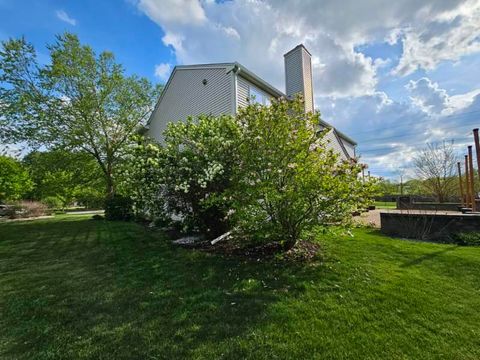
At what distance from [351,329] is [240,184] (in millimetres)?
3219

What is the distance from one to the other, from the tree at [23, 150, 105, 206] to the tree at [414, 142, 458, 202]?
2365 cm

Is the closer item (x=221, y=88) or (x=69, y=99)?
(x=221, y=88)

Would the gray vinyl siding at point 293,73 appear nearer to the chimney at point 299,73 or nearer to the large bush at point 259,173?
the chimney at point 299,73

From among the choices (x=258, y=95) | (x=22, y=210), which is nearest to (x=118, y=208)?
(x=22, y=210)

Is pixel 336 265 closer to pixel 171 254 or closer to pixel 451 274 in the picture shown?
pixel 451 274

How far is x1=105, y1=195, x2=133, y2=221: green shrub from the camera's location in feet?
47.3

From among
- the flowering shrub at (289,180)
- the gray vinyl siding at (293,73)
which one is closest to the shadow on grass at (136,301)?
the flowering shrub at (289,180)

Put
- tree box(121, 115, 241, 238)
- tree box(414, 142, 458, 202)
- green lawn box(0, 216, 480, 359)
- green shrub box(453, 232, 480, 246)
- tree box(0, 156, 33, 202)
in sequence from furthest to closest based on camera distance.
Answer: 1. tree box(0, 156, 33, 202)
2. tree box(414, 142, 458, 202)
3. green shrub box(453, 232, 480, 246)
4. tree box(121, 115, 241, 238)
5. green lawn box(0, 216, 480, 359)

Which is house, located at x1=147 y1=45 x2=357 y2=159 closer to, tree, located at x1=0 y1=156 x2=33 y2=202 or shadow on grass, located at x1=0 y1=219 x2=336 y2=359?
shadow on grass, located at x1=0 y1=219 x2=336 y2=359

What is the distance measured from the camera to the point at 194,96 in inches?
469

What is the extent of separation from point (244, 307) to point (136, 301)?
1.66 m

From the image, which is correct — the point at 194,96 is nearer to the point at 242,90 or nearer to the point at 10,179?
the point at 242,90

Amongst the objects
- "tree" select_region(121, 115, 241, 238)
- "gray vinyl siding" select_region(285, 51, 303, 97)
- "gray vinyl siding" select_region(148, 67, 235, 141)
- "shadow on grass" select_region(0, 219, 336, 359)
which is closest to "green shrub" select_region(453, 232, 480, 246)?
"shadow on grass" select_region(0, 219, 336, 359)

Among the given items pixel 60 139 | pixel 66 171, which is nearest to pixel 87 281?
pixel 60 139
